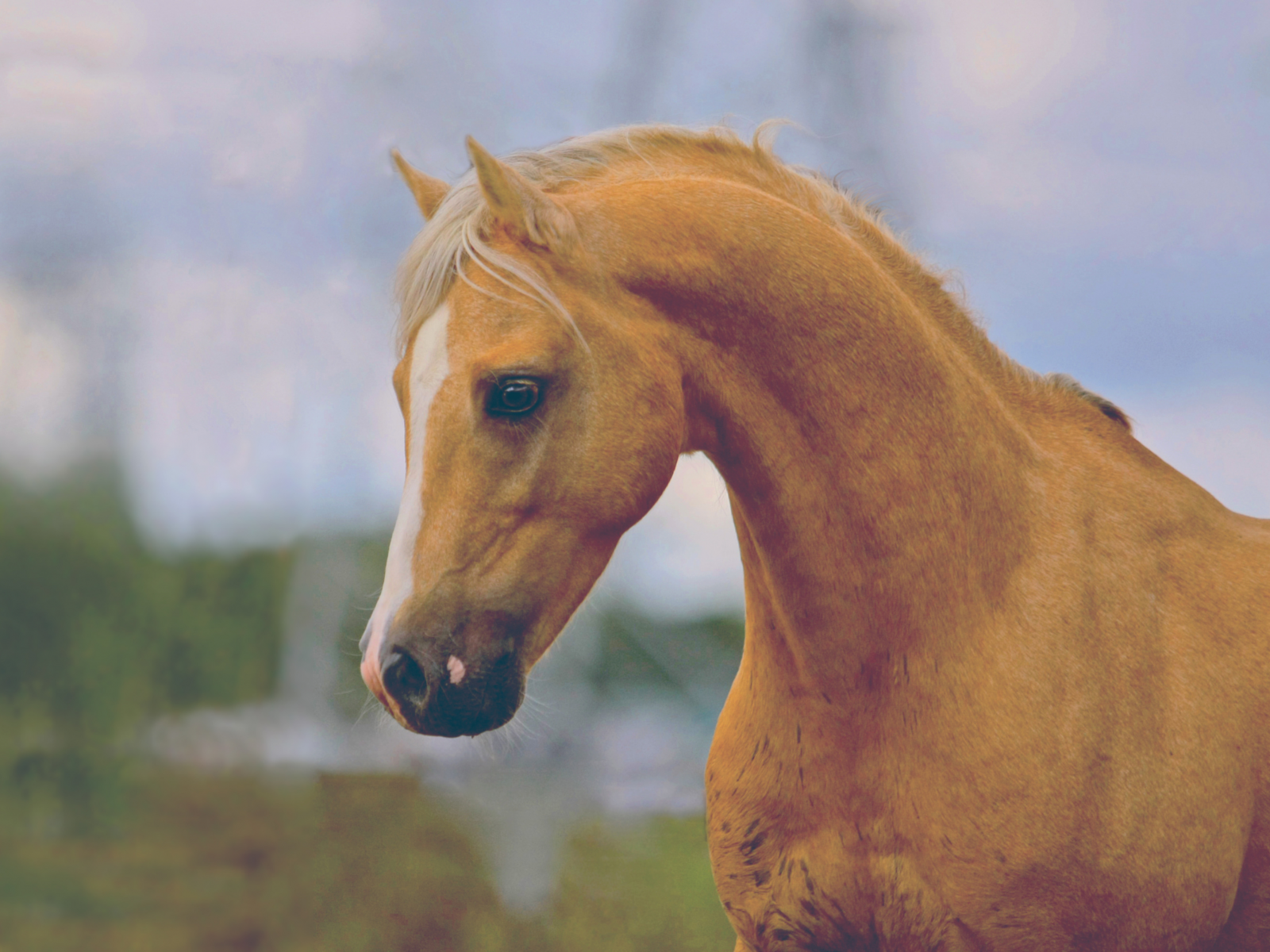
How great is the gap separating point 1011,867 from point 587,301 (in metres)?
1.31

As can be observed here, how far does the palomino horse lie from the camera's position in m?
1.59

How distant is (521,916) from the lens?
407 centimetres

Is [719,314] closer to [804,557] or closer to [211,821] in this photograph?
[804,557]

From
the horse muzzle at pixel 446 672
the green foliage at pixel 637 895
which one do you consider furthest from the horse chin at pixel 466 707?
the green foliage at pixel 637 895

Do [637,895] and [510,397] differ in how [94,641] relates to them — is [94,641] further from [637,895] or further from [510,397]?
[637,895]

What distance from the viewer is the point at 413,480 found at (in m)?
1.59

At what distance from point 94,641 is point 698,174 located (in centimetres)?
268

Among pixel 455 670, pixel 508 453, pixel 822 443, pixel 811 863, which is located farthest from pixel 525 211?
pixel 811 863

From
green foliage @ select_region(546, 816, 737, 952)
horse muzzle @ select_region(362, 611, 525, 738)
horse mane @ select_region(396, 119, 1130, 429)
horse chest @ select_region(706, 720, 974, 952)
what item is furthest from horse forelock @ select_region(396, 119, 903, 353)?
green foliage @ select_region(546, 816, 737, 952)

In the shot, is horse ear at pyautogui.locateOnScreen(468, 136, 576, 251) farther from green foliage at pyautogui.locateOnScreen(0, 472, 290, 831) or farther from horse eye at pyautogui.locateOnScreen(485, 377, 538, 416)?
green foliage at pyautogui.locateOnScreen(0, 472, 290, 831)

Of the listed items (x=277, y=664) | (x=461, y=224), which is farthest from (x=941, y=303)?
(x=277, y=664)

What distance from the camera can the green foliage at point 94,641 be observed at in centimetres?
288

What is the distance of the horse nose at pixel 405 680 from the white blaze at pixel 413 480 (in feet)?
0.08

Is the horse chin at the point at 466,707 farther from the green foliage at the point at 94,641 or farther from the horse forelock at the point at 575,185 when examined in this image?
the green foliage at the point at 94,641
